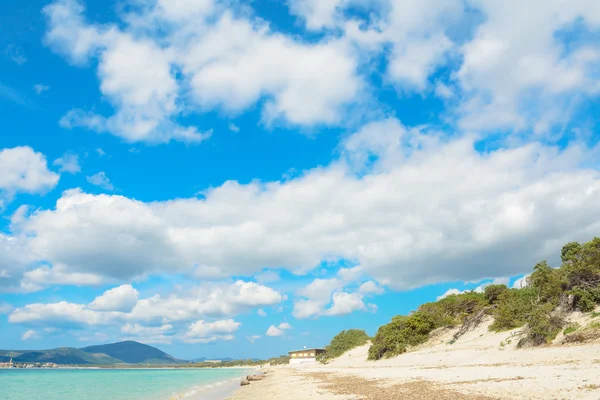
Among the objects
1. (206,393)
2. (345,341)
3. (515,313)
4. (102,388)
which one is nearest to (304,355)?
(345,341)

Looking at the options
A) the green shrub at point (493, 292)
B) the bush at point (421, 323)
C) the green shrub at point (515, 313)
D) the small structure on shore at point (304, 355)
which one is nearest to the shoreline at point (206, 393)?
the bush at point (421, 323)

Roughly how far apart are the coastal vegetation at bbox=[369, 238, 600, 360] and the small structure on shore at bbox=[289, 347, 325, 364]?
7862cm

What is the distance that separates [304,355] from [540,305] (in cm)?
11505

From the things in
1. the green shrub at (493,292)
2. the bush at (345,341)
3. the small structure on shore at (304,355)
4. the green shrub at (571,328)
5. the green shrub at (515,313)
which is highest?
the green shrub at (493,292)

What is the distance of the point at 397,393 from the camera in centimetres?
1783

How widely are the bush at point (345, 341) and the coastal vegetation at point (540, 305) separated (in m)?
41.3

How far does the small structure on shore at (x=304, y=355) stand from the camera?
129413 millimetres

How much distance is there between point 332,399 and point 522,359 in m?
12.5

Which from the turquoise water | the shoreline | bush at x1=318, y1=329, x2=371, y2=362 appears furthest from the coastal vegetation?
bush at x1=318, y1=329, x2=371, y2=362

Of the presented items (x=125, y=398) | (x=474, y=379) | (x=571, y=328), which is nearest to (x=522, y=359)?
(x=571, y=328)

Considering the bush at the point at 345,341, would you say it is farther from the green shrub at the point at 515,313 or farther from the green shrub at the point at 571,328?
the green shrub at the point at 571,328

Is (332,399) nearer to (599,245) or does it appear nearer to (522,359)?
(522,359)

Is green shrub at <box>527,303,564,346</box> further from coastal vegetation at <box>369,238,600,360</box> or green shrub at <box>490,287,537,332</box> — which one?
green shrub at <box>490,287,537,332</box>

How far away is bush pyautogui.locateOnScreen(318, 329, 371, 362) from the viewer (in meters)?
96.1
